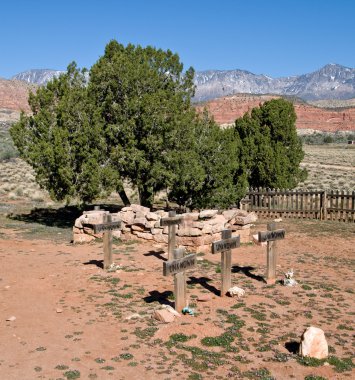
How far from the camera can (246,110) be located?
142625 mm

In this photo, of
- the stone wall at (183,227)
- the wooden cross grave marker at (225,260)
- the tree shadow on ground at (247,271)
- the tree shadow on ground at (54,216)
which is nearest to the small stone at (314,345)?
the wooden cross grave marker at (225,260)

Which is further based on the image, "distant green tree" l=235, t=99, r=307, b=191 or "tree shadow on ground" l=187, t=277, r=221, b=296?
"distant green tree" l=235, t=99, r=307, b=191

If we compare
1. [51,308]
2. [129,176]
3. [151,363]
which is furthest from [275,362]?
[129,176]

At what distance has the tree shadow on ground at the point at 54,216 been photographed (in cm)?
2038

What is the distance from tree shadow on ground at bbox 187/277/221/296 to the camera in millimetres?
10445

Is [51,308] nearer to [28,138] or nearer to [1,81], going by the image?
[28,138]

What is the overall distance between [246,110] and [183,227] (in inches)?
5211

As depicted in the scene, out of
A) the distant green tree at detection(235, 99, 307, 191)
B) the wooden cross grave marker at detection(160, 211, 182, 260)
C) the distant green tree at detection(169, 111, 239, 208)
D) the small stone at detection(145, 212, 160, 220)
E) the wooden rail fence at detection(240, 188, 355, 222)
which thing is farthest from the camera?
the distant green tree at detection(235, 99, 307, 191)

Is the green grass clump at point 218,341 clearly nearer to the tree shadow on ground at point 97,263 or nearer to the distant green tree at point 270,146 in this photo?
the tree shadow on ground at point 97,263

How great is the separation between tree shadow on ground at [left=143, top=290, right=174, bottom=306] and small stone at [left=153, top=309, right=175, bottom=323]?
1002mm

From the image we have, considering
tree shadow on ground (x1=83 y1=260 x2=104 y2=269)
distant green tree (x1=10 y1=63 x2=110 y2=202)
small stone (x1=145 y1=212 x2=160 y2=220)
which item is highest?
distant green tree (x1=10 y1=63 x2=110 y2=202)

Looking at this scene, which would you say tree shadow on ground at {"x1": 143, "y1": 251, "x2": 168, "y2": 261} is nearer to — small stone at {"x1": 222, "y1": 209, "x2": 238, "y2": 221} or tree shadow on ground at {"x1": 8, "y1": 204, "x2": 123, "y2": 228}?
small stone at {"x1": 222, "y1": 209, "x2": 238, "y2": 221}

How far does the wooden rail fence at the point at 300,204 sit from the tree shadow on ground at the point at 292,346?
14.9 meters

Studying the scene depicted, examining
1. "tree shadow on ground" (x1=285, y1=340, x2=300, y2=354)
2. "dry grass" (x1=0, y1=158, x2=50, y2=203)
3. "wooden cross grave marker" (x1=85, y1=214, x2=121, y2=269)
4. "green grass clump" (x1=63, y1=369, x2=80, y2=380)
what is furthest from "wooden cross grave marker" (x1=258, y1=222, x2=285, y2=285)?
"dry grass" (x1=0, y1=158, x2=50, y2=203)
